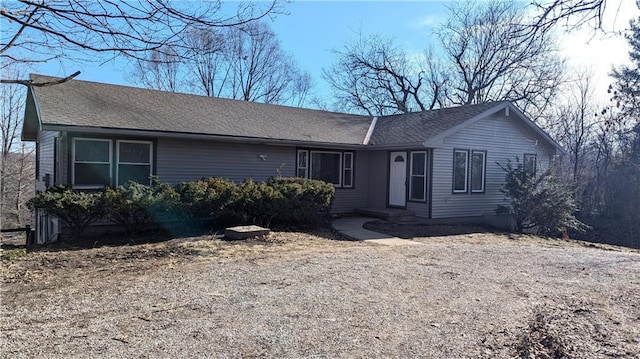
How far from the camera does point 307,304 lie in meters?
5.04

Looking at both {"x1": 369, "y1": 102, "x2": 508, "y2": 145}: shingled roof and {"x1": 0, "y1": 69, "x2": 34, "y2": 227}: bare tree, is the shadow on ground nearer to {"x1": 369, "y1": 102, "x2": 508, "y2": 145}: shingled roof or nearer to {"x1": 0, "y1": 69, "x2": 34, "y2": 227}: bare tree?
Answer: {"x1": 369, "y1": 102, "x2": 508, "y2": 145}: shingled roof

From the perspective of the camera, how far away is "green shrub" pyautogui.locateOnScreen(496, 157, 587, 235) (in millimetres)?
13688

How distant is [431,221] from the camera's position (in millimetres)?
13672

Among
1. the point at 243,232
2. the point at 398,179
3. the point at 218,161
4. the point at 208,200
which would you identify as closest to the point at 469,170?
the point at 398,179

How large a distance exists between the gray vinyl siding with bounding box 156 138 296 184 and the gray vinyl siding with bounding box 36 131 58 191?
2.87 m

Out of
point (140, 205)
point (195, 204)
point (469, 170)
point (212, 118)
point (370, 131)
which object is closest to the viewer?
point (140, 205)

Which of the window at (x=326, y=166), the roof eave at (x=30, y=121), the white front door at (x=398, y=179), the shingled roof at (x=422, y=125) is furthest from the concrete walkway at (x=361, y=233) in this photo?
the roof eave at (x=30, y=121)

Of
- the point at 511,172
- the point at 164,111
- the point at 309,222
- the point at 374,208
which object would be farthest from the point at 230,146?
the point at 511,172

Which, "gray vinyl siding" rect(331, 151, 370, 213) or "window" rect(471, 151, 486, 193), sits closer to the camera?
"window" rect(471, 151, 486, 193)

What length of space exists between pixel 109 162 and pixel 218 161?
2904mm

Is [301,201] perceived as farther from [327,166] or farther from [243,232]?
[327,166]

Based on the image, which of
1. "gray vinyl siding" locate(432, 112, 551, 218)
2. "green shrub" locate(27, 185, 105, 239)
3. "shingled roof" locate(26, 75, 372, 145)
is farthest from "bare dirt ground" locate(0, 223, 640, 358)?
"gray vinyl siding" locate(432, 112, 551, 218)

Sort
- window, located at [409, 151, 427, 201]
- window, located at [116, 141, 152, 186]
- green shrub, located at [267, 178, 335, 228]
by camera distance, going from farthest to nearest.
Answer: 1. window, located at [409, 151, 427, 201]
2. green shrub, located at [267, 178, 335, 228]
3. window, located at [116, 141, 152, 186]

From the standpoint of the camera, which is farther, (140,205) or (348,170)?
(348,170)
